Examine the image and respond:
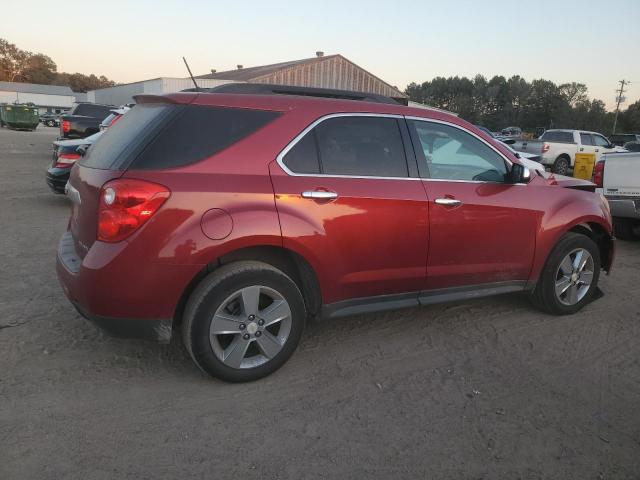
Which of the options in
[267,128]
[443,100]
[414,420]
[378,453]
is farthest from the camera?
[443,100]

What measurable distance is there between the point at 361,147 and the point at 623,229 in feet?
20.3

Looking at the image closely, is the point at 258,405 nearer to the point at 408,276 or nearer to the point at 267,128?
the point at 408,276

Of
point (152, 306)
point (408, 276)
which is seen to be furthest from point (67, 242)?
point (408, 276)

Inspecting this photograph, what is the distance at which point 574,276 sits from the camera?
14.7 ft

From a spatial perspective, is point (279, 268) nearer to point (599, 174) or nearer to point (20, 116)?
point (599, 174)

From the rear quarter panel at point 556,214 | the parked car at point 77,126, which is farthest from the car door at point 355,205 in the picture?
the parked car at point 77,126

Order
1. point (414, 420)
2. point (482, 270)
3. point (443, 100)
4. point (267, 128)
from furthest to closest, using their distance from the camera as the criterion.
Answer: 1. point (443, 100)
2. point (482, 270)
3. point (267, 128)
4. point (414, 420)

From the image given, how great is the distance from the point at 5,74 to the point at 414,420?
150 metres

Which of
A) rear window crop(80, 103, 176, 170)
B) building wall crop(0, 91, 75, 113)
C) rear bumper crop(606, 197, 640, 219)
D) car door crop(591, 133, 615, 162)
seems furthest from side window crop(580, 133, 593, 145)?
building wall crop(0, 91, 75, 113)

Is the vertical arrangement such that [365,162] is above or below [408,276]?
above

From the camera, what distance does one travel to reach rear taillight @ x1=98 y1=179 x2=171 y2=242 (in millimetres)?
2777

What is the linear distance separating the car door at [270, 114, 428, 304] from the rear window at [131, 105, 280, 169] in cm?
29

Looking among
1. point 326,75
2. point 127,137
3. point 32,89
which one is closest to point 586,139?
point 127,137

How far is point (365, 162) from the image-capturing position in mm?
3461
